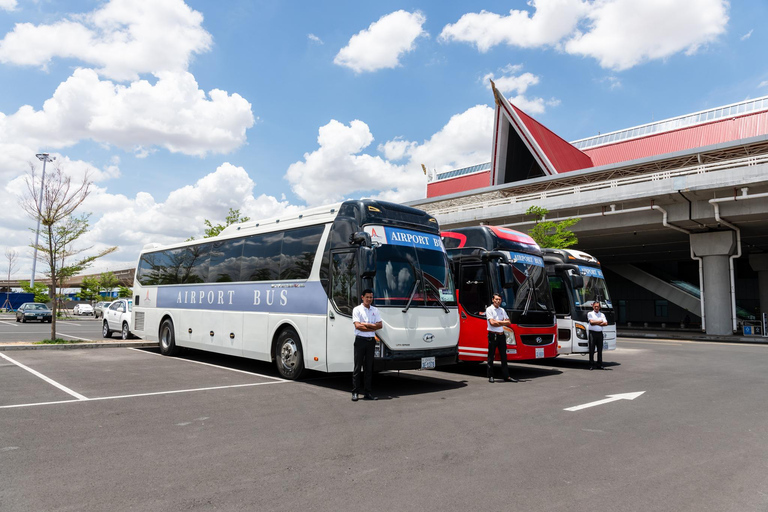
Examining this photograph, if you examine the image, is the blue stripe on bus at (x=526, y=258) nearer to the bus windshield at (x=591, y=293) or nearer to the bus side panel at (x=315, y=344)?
the bus windshield at (x=591, y=293)

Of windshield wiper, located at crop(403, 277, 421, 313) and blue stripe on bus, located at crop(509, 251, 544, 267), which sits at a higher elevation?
blue stripe on bus, located at crop(509, 251, 544, 267)

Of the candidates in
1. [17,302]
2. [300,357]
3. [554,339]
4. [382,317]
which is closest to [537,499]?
[382,317]

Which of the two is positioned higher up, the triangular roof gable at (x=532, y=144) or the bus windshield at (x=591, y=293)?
the triangular roof gable at (x=532, y=144)

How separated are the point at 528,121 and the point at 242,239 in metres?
39.5

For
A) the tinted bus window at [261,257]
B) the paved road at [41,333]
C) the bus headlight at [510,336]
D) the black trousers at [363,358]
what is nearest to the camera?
the black trousers at [363,358]

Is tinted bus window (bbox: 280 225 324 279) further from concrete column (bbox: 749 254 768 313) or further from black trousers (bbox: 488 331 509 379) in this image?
concrete column (bbox: 749 254 768 313)

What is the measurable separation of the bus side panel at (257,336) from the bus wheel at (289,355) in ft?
1.00

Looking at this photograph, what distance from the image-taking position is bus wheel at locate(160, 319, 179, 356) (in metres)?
14.4

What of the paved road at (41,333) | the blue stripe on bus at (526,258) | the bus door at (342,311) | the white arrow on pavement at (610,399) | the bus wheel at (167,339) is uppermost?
the blue stripe on bus at (526,258)

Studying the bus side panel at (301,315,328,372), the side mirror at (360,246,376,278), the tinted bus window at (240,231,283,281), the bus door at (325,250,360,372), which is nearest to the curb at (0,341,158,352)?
the tinted bus window at (240,231,283,281)

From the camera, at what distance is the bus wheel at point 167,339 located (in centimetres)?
1445

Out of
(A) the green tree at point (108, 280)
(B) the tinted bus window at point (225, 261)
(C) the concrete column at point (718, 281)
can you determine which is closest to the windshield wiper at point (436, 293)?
(B) the tinted bus window at point (225, 261)

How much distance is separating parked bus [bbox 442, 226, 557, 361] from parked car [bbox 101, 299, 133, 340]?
533 inches

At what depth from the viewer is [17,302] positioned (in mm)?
55156
